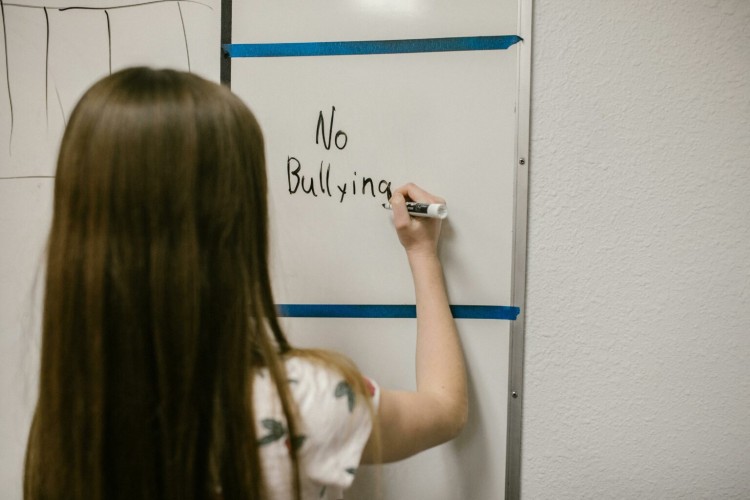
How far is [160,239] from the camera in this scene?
1.36ft

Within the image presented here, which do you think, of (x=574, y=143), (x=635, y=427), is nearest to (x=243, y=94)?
(x=574, y=143)

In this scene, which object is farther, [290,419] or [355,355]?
[355,355]

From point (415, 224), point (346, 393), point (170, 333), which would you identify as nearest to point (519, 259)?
point (415, 224)

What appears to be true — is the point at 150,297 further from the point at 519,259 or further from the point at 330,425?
the point at 519,259

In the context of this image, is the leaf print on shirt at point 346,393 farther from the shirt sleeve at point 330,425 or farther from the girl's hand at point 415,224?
the girl's hand at point 415,224

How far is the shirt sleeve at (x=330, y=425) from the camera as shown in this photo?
17.0 inches

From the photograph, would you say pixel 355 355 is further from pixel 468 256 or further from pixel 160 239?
pixel 160 239

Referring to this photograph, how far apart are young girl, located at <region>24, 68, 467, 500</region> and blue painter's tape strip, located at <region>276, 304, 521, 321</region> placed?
0.73 ft

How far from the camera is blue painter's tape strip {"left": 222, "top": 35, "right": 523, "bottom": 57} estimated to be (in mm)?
634

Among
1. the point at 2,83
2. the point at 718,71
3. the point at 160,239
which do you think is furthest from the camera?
the point at 2,83

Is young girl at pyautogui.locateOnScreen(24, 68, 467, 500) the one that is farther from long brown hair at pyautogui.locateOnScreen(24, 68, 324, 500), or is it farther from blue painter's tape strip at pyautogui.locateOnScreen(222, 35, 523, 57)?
blue painter's tape strip at pyautogui.locateOnScreen(222, 35, 523, 57)

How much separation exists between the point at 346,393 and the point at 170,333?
0.52ft

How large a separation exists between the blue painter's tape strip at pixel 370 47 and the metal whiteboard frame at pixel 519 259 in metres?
0.03

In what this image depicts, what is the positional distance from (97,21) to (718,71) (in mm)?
825
